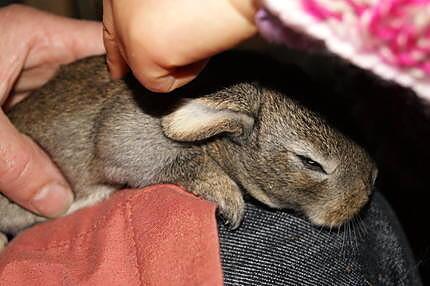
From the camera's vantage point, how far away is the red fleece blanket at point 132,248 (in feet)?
4.89

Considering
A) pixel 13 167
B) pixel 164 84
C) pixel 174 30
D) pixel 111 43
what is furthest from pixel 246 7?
pixel 13 167

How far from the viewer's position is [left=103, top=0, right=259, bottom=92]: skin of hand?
1127 millimetres

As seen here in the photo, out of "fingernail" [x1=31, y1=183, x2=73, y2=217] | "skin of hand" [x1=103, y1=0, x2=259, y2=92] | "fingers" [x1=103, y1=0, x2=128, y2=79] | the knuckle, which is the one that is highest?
"skin of hand" [x1=103, y1=0, x2=259, y2=92]

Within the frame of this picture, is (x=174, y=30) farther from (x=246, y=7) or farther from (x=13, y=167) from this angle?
(x=13, y=167)

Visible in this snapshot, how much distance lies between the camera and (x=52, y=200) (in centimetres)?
206

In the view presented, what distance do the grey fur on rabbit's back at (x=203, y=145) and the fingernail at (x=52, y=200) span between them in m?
0.05

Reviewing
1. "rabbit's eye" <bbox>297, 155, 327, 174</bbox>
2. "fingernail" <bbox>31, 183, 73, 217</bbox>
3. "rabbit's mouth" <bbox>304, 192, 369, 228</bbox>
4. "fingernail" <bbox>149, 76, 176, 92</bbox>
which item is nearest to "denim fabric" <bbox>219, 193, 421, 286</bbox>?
A: "rabbit's mouth" <bbox>304, 192, 369, 228</bbox>

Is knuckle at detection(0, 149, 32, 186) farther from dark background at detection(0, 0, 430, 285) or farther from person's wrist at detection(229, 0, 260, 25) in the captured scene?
person's wrist at detection(229, 0, 260, 25)

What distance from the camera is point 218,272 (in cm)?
144

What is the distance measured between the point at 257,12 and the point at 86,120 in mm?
1100

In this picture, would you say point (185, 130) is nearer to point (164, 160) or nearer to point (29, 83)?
point (164, 160)

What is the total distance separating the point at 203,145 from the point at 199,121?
0.67ft

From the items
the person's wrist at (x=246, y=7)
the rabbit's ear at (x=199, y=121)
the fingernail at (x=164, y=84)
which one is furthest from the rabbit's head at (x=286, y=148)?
the person's wrist at (x=246, y=7)

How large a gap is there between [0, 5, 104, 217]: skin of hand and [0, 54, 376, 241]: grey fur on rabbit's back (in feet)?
0.27
